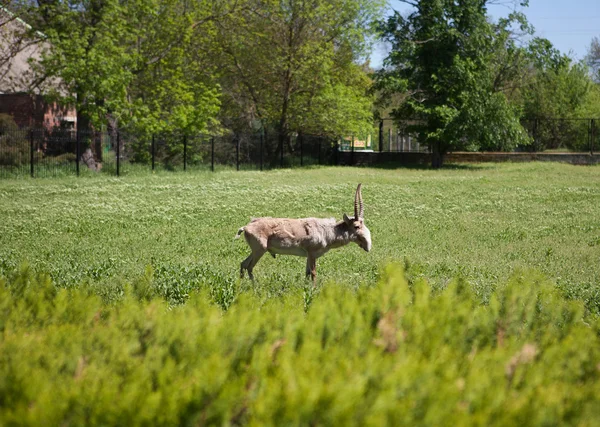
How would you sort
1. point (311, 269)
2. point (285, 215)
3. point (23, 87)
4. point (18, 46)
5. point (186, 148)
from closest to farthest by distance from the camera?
point (311, 269) → point (285, 215) → point (18, 46) → point (23, 87) → point (186, 148)

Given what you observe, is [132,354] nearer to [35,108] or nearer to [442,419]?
[442,419]

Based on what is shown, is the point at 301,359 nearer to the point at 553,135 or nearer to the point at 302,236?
the point at 302,236

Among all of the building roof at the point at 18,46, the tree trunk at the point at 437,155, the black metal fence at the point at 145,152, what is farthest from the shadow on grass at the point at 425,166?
the building roof at the point at 18,46

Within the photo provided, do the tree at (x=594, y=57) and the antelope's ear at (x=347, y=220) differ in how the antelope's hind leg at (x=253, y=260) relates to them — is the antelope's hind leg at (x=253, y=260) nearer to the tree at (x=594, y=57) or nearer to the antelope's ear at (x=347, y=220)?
the antelope's ear at (x=347, y=220)

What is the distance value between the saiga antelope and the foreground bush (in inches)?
222

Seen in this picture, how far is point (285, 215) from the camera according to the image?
19.0 meters

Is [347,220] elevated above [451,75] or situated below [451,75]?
below

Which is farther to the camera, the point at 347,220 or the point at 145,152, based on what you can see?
the point at 145,152

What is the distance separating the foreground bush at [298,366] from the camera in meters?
2.82

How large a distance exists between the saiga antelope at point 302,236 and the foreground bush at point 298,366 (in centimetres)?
564

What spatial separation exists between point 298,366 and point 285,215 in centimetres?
1587

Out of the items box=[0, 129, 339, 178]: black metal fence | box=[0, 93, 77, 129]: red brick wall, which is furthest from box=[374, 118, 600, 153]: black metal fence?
box=[0, 93, 77, 129]: red brick wall

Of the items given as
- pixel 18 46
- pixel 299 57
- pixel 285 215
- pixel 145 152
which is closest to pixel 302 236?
pixel 285 215

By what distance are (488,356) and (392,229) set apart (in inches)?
515
